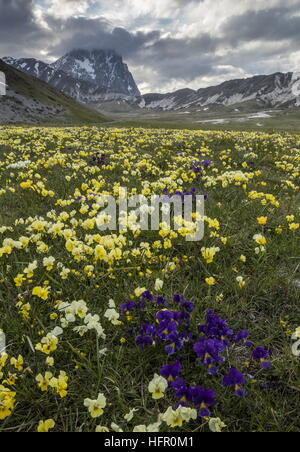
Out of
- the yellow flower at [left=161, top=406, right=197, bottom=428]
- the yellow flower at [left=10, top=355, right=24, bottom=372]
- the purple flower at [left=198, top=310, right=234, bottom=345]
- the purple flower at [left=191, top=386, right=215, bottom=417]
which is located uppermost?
the purple flower at [left=198, top=310, right=234, bottom=345]

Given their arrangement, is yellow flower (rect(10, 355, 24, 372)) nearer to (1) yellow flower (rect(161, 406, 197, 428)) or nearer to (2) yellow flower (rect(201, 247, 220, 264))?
(1) yellow flower (rect(161, 406, 197, 428))

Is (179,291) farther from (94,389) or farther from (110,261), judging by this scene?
(94,389)

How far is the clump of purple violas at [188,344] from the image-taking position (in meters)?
2.48

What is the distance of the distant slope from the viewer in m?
85.1

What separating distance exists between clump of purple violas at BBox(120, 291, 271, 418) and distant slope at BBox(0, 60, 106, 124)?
287 ft

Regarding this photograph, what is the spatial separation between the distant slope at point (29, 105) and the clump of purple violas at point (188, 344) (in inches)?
3443

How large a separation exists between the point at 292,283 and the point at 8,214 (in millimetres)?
6009

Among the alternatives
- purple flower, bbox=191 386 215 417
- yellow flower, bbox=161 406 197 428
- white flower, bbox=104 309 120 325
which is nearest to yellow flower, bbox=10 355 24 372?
white flower, bbox=104 309 120 325

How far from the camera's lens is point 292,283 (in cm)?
417

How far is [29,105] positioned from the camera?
100250 millimetres

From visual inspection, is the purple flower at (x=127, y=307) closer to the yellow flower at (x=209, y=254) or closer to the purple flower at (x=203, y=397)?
the purple flower at (x=203, y=397)

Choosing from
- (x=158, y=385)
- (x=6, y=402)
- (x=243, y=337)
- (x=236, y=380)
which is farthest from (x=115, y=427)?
(x=243, y=337)

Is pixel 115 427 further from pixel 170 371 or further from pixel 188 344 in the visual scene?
pixel 188 344

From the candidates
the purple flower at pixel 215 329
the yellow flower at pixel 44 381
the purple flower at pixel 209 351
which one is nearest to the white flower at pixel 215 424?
the purple flower at pixel 209 351
